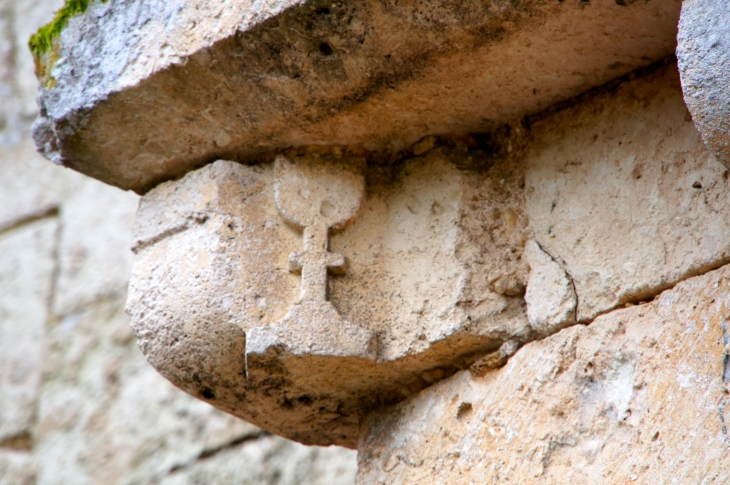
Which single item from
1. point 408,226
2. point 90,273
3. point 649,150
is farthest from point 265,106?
point 90,273

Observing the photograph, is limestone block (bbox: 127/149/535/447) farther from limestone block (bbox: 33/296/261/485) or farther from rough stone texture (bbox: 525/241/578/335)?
limestone block (bbox: 33/296/261/485)

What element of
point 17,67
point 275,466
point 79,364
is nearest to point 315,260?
point 275,466

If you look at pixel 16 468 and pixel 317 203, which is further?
pixel 16 468

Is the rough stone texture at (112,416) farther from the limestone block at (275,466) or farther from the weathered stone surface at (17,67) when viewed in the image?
the weathered stone surface at (17,67)

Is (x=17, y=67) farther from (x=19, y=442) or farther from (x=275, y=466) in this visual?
(x=275, y=466)

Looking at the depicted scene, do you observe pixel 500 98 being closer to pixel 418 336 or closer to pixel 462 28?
pixel 462 28

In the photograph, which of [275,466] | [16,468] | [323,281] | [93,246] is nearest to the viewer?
[323,281]

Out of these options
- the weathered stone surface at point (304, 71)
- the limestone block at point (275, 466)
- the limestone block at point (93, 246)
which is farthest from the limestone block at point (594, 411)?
the limestone block at point (93, 246)

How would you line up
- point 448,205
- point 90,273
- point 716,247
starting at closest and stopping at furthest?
point 716,247 → point 448,205 → point 90,273
